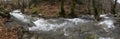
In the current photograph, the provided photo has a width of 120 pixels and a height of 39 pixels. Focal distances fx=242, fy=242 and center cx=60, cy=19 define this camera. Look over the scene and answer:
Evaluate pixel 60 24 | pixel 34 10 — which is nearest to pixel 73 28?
pixel 60 24

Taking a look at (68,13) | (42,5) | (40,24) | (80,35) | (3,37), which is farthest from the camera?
(42,5)

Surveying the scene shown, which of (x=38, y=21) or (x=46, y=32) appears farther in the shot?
(x=38, y=21)

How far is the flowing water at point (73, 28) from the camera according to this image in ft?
56.3

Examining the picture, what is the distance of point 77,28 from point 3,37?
21.1ft

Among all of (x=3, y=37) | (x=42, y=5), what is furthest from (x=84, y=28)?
(x=42, y=5)

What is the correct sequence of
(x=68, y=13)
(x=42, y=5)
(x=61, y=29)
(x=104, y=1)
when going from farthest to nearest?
Answer: (x=104, y=1)
(x=42, y=5)
(x=68, y=13)
(x=61, y=29)

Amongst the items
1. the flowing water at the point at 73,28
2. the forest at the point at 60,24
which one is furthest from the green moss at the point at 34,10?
the flowing water at the point at 73,28

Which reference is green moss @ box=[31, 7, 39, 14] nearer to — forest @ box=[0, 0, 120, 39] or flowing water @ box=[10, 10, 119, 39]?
forest @ box=[0, 0, 120, 39]

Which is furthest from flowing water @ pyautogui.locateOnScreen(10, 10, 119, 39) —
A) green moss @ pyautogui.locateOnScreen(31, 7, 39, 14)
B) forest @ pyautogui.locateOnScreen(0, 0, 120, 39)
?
green moss @ pyautogui.locateOnScreen(31, 7, 39, 14)

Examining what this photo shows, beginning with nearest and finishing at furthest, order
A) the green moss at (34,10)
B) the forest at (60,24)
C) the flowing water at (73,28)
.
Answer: the forest at (60,24) → the flowing water at (73,28) → the green moss at (34,10)

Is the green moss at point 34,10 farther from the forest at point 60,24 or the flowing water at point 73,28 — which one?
the flowing water at point 73,28

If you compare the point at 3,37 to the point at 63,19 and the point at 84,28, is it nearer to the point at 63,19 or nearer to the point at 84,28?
the point at 84,28

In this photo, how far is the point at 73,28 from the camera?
19.3 m

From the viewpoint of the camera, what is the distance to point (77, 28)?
63.4ft
